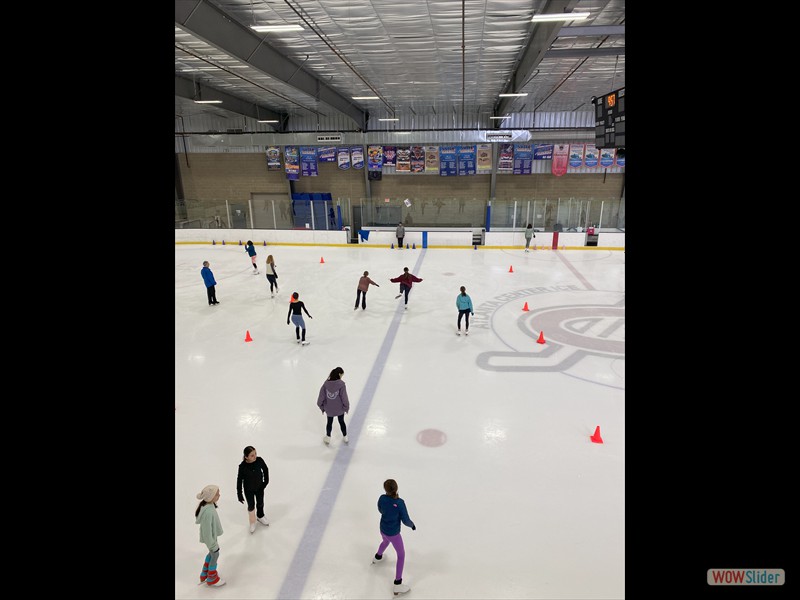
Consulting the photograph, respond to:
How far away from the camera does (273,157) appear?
26.1 metres

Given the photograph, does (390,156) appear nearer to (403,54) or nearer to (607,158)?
(403,54)

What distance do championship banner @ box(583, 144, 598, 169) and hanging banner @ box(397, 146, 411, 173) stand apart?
9.40 meters

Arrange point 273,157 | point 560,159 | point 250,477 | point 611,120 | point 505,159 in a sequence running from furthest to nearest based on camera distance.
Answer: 1. point 273,157
2. point 505,159
3. point 560,159
4. point 611,120
5. point 250,477

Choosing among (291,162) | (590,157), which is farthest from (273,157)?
(590,157)

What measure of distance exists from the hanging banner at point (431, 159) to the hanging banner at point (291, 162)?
24.3 feet

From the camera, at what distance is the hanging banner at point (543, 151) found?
2352cm

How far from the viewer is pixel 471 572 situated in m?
4.18

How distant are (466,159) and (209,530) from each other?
75.2 ft

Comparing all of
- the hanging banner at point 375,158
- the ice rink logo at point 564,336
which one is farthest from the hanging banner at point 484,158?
the ice rink logo at point 564,336

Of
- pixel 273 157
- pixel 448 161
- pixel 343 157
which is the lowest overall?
pixel 448 161

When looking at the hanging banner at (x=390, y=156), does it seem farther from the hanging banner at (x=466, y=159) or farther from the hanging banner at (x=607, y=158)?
the hanging banner at (x=607, y=158)
